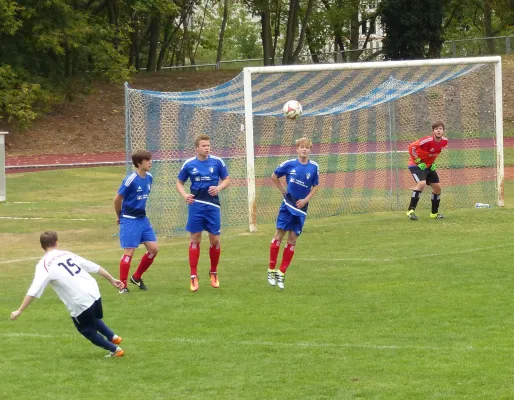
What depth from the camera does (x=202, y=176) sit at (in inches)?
472

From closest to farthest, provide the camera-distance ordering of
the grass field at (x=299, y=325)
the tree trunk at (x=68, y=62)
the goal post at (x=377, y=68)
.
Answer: the grass field at (x=299, y=325) < the goal post at (x=377, y=68) < the tree trunk at (x=68, y=62)

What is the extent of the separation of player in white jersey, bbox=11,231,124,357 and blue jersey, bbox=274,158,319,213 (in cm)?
401

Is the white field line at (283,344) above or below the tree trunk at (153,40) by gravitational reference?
below

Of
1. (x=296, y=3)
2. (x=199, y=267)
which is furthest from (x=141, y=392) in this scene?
(x=296, y=3)

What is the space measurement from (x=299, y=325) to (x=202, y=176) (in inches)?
110

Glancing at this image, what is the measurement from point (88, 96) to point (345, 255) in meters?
33.1

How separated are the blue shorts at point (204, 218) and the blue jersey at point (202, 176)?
0.08 meters

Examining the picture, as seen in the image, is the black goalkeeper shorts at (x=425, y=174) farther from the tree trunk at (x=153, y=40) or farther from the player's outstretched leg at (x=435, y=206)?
the tree trunk at (x=153, y=40)

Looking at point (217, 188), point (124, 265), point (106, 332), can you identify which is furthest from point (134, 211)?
point (106, 332)

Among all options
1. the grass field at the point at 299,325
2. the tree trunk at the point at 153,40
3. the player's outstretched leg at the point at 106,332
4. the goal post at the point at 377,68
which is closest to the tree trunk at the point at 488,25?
the tree trunk at the point at 153,40

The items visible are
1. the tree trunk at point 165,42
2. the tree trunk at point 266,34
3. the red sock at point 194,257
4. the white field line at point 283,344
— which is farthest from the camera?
the tree trunk at point 165,42

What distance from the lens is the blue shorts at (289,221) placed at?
12.0 meters

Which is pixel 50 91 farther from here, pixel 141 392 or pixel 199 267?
pixel 141 392

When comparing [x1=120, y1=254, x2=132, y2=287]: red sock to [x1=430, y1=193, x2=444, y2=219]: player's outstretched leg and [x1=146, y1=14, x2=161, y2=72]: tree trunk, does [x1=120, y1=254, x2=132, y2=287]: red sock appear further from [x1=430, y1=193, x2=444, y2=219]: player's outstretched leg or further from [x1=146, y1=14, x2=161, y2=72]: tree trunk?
[x1=146, y1=14, x2=161, y2=72]: tree trunk
